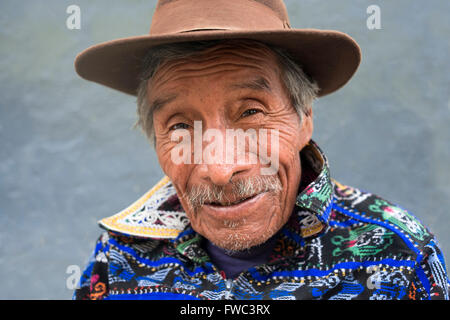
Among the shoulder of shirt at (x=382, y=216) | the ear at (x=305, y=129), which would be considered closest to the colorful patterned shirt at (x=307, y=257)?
the shoulder of shirt at (x=382, y=216)

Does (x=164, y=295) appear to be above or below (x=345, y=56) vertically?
below

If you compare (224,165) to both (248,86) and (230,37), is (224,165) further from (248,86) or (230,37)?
(230,37)

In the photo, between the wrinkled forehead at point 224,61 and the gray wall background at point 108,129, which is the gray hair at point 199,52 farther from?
the gray wall background at point 108,129

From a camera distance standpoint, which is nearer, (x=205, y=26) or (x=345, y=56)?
(x=205, y=26)

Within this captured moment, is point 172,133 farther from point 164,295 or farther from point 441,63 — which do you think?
point 441,63

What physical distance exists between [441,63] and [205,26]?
5.15 ft

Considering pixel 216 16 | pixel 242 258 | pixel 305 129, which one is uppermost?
pixel 216 16

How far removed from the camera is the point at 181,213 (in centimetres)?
204

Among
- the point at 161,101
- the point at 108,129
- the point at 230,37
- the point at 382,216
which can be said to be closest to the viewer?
the point at 230,37

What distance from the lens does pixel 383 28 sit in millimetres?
2455

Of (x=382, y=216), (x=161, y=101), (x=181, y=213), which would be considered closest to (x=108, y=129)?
(x=181, y=213)

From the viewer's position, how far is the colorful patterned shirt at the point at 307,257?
1.58 metres

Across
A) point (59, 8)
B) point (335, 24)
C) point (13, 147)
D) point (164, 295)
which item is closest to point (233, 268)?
point (164, 295)

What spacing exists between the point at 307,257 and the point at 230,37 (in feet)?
2.92
